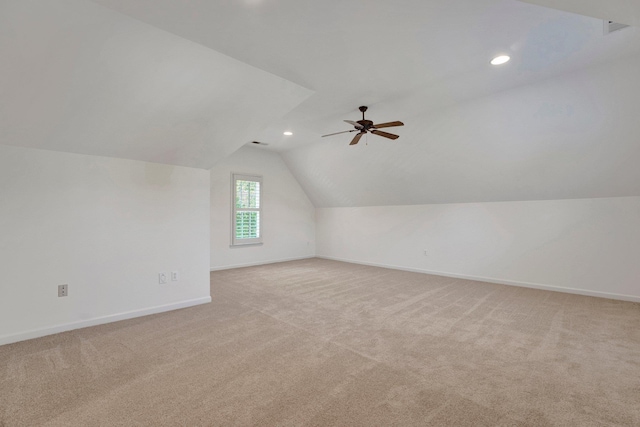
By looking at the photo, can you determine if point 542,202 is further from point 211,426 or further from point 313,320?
point 211,426

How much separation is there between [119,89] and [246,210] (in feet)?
13.7

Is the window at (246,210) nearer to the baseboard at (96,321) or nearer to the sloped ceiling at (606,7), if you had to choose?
the baseboard at (96,321)

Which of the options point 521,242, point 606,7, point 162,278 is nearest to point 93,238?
point 162,278

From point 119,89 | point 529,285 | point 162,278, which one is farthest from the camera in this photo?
point 529,285

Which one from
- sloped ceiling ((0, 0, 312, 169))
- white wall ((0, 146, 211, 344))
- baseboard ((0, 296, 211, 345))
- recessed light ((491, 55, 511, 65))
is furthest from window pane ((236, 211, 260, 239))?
recessed light ((491, 55, 511, 65))

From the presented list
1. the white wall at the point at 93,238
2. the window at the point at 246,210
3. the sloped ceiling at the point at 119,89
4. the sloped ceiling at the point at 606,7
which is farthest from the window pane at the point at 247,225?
the sloped ceiling at the point at 606,7

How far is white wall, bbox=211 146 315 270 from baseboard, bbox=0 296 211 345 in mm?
2334

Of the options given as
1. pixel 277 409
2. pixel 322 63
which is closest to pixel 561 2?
pixel 322 63

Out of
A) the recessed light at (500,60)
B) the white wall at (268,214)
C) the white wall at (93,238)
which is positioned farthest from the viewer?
the white wall at (268,214)

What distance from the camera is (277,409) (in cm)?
167

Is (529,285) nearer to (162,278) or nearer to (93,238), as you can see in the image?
(162,278)

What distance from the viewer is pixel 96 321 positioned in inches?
118

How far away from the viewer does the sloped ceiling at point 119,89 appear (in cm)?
190

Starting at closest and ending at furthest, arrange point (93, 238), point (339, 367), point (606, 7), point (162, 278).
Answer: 1. point (606, 7)
2. point (339, 367)
3. point (93, 238)
4. point (162, 278)
